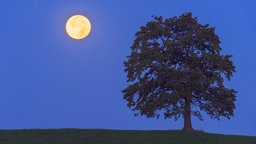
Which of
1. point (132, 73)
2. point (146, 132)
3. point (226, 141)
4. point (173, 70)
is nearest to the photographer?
point (226, 141)

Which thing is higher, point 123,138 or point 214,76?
point 214,76

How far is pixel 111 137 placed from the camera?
38906 mm

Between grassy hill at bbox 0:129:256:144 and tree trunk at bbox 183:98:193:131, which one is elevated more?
tree trunk at bbox 183:98:193:131

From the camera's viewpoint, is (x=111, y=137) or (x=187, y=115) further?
(x=187, y=115)

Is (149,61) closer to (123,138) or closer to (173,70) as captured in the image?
(173,70)

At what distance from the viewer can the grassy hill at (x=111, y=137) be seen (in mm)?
37594

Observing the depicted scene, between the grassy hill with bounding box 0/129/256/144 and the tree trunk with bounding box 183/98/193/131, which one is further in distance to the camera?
the tree trunk with bounding box 183/98/193/131

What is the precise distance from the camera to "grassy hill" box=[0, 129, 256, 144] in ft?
123

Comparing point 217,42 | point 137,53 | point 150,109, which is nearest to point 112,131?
point 150,109

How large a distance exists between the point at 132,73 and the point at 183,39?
6.04 m

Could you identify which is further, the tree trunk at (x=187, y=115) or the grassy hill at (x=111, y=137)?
the tree trunk at (x=187, y=115)

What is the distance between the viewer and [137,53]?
49250 millimetres

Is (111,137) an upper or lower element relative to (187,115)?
lower

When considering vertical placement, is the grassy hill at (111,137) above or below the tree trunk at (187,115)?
below
